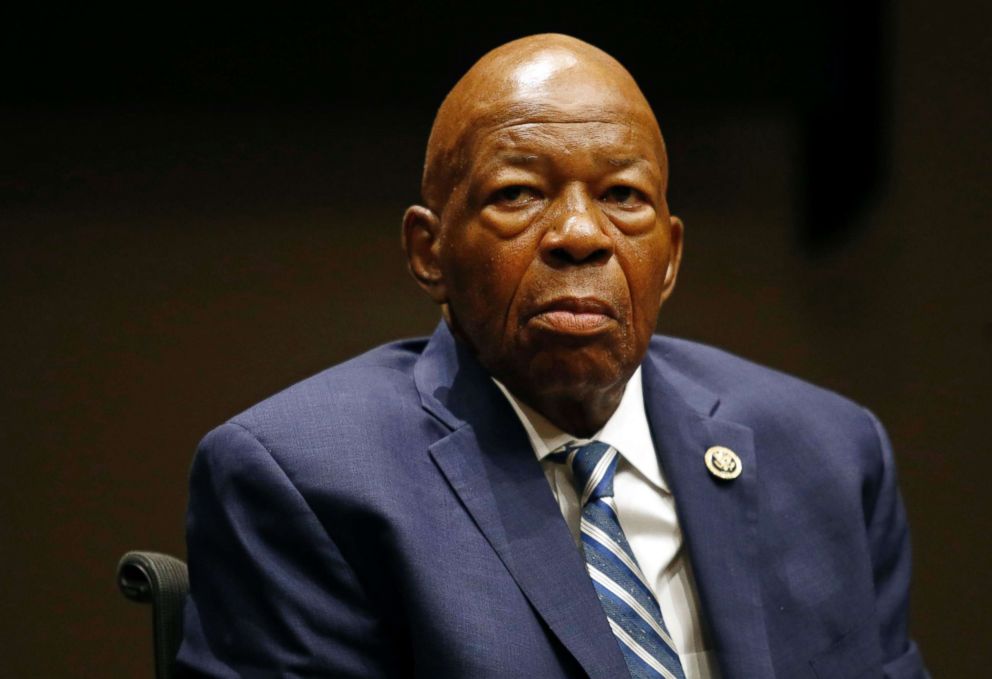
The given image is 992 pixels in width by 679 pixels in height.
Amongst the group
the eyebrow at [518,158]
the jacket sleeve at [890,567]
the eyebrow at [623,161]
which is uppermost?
the eyebrow at [518,158]

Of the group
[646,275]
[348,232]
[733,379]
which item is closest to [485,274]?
[646,275]

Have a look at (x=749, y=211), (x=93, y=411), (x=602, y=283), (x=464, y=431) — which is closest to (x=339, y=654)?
(x=464, y=431)

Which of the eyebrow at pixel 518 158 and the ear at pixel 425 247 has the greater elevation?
the eyebrow at pixel 518 158

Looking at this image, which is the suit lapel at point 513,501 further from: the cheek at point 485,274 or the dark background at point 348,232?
the dark background at point 348,232

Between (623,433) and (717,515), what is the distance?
163 millimetres

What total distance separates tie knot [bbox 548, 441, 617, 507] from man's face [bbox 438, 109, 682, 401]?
0.09m

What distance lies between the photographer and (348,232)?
9.14 feet

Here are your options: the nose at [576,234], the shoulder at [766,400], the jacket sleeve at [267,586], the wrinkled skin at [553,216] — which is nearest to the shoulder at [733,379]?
the shoulder at [766,400]

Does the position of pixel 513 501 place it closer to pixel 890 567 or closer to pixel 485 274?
pixel 485 274

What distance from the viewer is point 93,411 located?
2.69m

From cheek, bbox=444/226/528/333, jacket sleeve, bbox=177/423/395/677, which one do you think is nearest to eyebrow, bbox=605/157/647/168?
cheek, bbox=444/226/528/333

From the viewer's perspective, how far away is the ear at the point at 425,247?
1950 mm


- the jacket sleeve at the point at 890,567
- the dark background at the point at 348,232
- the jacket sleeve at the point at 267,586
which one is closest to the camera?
the jacket sleeve at the point at 267,586

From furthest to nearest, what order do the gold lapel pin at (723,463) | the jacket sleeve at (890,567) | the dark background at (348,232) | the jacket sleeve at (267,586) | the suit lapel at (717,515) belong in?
the dark background at (348,232)
the jacket sleeve at (890,567)
the gold lapel pin at (723,463)
the suit lapel at (717,515)
the jacket sleeve at (267,586)
